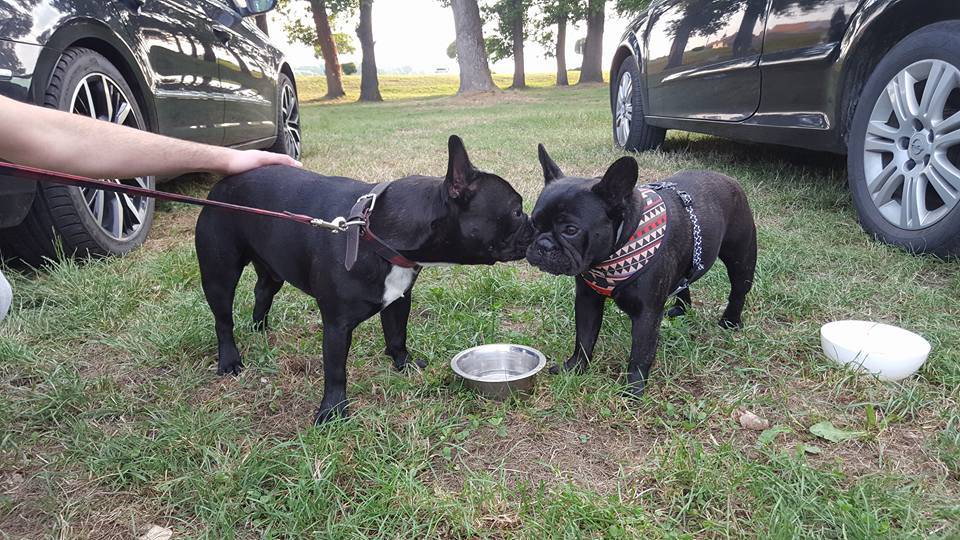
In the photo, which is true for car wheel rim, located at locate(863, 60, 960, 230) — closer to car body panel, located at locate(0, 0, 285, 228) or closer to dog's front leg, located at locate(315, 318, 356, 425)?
dog's front leg, located at locate(315, 318, 356, 425)

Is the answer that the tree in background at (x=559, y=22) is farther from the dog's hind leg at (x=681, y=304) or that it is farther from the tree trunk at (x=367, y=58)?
the dog's hind leg at (x=681, y=304)

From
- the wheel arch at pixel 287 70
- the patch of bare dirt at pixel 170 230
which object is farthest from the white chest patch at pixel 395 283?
the wheel arch at pixel 287 70

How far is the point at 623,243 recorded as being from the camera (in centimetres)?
243

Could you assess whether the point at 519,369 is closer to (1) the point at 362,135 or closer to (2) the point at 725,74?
(2) the point at 725,74

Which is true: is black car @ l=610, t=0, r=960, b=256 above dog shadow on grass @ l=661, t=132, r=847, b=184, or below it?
above

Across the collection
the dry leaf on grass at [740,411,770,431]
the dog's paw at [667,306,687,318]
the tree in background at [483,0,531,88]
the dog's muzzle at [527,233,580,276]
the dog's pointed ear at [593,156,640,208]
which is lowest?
the dry leaf on grass at [740,411,770,431]

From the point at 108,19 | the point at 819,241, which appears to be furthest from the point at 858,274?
the point at 108,19

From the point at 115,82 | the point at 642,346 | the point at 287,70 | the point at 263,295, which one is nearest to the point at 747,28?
the point at 642,346

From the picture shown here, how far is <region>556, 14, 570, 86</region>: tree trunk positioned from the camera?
106ft

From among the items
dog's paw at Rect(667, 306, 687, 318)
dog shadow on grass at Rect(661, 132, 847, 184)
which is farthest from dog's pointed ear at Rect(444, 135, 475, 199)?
dog shadow on grass at Rect(661, 132, 847, 184)

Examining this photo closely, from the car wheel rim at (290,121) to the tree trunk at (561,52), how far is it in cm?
2593

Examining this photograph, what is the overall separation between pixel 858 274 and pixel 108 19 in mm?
4851

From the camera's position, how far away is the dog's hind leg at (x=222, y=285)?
2699 mm

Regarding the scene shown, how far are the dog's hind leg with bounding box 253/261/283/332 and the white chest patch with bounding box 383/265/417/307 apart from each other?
950mm
